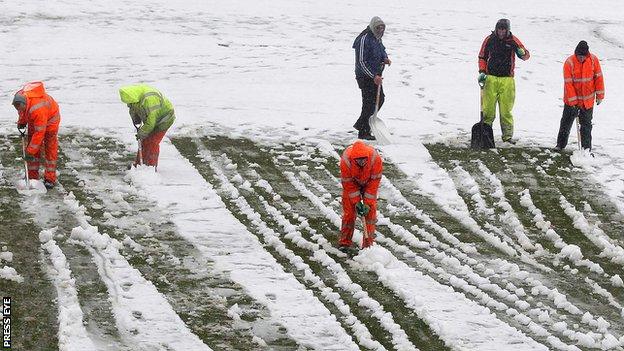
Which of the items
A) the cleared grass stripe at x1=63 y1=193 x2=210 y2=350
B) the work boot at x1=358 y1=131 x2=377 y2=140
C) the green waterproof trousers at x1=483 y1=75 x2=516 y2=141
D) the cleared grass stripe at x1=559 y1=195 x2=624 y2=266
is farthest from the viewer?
the work boot at x1=358 y1=131 x2=377 y2=140

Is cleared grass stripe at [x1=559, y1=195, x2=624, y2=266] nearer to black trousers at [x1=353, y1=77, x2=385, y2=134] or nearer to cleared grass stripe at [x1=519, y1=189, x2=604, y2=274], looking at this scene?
cleared grass stripe at [x1=519, y1=189, x2=604, y2=274]

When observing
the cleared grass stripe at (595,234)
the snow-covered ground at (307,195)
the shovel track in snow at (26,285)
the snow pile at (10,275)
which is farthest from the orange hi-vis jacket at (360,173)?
the snow pile at (10,275)

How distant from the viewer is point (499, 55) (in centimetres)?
1501

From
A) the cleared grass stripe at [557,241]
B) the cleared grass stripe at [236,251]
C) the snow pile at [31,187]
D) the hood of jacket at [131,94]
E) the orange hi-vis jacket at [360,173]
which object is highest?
the hood of jacket at [131,94]

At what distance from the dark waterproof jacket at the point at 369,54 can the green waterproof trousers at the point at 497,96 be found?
1.57 meters

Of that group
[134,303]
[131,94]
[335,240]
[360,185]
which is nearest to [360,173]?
[360,185]

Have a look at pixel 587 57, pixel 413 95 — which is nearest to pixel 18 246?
pixel 587 57

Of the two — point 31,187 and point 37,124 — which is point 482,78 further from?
point 31,187

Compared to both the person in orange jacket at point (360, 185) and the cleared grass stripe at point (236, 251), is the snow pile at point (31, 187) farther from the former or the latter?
the person in orange jacket at point (360, 185)

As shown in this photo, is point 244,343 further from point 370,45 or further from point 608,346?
point 370,45

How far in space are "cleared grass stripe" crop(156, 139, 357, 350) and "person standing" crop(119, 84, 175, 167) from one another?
33 centimetres

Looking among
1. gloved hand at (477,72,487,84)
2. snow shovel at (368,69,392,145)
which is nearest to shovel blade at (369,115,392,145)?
snow shovel at (368,69,392,145)

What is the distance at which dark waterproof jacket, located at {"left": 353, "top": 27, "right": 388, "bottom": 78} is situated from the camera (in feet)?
49.2

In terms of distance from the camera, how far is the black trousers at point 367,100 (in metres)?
15.2
